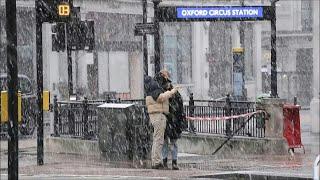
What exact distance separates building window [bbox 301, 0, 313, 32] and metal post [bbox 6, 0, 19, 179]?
42.0 m

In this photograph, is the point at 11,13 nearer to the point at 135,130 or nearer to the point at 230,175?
the point at 230,175

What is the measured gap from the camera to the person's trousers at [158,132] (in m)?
14.4

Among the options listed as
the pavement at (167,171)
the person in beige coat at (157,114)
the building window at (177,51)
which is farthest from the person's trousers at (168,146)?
the building window at (177,51)

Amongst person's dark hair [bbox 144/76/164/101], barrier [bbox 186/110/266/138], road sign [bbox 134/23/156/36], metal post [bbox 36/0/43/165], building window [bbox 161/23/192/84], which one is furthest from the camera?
building window [bbox 161/23/192/84]

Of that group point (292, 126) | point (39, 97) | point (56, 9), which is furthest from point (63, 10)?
point (292, 126)

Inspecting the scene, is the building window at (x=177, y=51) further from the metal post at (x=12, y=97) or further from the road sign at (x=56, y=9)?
the metal post at (x=12, y=97)

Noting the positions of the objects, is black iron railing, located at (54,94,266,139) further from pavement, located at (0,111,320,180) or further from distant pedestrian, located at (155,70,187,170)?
distant pedestrian, located at (155,70,187,170)

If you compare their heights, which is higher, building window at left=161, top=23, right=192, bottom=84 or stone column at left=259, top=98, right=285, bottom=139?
building window at left=161, top=23, right=192, bottom=84

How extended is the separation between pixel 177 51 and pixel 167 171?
33398 millimetres

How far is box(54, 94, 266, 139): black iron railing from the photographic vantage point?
17656 millimetres

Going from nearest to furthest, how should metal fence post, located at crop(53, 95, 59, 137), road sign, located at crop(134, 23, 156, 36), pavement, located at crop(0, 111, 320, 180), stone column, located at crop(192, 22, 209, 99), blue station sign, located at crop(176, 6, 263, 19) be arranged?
1. pavement, located at crop(0, 111, 320, 180)
2. blue station sign, located at crop(176, 6, 263, 19)
3. metal fence post, located at crop(53, 95, 59, 137)
4. road sign, located at crop(134, 23, 156, 36)
5. stone column, located at crop(192, 22, 209, 99)

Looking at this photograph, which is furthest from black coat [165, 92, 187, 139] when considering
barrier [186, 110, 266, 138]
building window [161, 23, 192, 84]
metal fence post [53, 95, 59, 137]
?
building window [161, 23, 192, 84]

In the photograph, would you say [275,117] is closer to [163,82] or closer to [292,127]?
[292,127]

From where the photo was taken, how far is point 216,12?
712 inches
